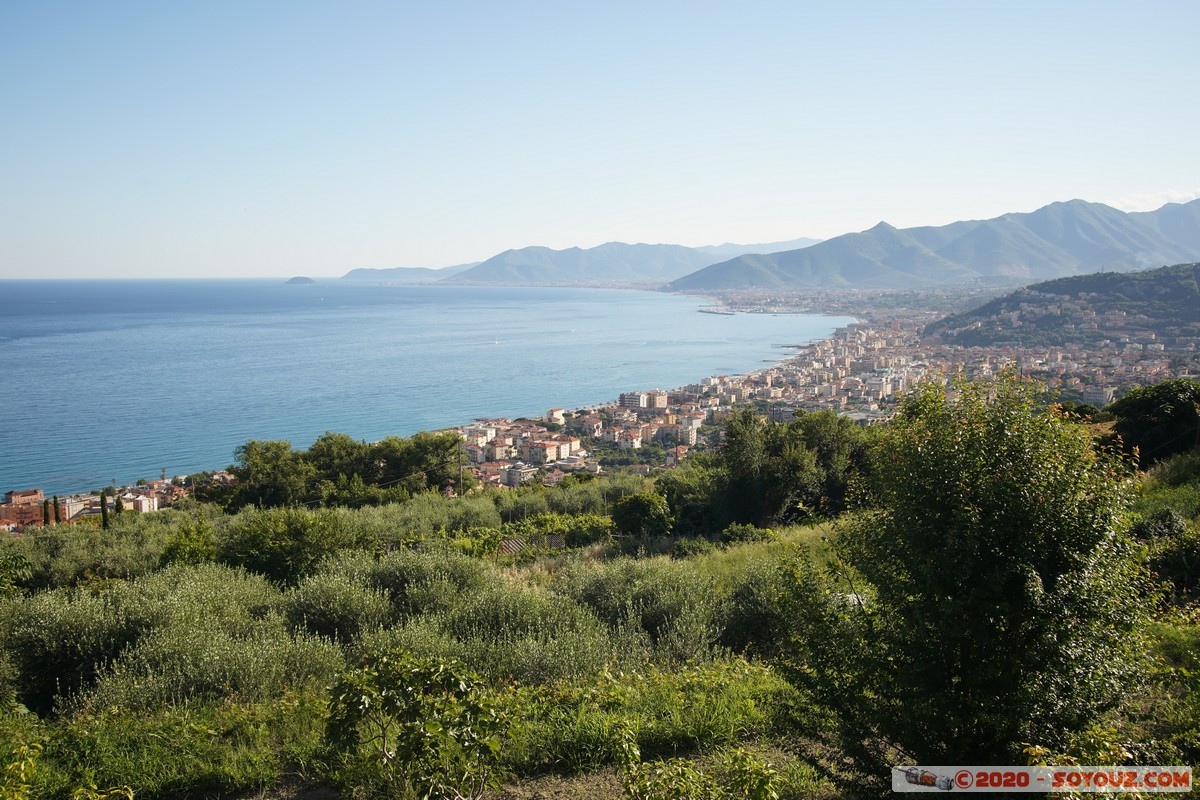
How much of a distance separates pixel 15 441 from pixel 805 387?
57.1m

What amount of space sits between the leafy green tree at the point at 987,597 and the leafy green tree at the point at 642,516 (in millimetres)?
12166

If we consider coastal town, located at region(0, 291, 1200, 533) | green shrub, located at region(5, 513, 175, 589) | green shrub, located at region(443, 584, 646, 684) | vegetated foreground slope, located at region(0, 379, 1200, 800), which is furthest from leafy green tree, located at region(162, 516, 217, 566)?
coastal town, located at region(0, 291, 1200, 533)

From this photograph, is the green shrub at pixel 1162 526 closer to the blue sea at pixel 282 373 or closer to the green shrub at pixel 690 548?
the green shrub at pixel 690 548

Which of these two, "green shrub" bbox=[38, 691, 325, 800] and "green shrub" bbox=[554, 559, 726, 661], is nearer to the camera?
"green shrub" bbox=[38, 691, 325, 800]

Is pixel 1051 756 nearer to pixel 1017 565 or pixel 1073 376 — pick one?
Result: pixel 1017 565

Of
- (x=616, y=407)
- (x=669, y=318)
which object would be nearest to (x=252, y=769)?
(x=616, y=407)

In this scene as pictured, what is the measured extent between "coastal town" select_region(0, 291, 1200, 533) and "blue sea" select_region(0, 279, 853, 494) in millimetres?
5204

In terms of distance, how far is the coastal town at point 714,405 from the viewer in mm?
30141

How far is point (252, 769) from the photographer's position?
470 cm

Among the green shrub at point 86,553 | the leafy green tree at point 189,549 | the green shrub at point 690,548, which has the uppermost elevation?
the leafy green tree at point 189,549

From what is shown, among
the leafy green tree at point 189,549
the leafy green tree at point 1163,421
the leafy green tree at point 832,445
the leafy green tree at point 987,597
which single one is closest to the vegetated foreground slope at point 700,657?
the leafy green tree at point 987,597

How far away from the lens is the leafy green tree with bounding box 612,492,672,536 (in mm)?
16109

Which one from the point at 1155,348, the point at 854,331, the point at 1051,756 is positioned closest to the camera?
the point at 1051,756

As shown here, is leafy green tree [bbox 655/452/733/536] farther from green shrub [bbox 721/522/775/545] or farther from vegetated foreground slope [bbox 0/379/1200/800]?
vegetated foreground slope [bbox 0/379/1200/800]
